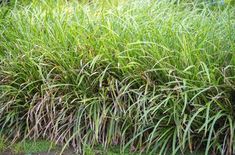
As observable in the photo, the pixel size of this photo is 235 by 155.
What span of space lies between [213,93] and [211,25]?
790 millimetres

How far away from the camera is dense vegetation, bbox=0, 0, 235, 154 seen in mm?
2916

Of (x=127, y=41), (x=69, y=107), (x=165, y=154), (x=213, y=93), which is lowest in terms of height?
(x=165, y=154)

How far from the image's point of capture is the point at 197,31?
10.9 ft

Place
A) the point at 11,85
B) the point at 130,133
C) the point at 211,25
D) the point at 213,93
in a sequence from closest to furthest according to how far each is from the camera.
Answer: the point at 213,93 < the point at 130,133 < the point at 211,25 < the point at 11,85

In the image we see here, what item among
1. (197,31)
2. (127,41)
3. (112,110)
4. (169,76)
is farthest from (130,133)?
(197,31)

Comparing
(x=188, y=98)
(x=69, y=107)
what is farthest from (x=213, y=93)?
(x=69, y=107)

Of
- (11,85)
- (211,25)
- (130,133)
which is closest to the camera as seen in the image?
(130,133)

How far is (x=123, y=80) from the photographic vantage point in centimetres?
324

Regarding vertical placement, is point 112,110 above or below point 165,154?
above

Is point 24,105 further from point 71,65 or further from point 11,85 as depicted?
point 71,65

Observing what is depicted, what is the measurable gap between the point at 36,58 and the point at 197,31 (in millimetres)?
1495

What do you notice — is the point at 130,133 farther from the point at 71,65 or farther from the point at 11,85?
the point at 11,85

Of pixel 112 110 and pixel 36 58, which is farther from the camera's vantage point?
pixel 36 58

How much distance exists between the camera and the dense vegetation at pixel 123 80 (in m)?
2.92
